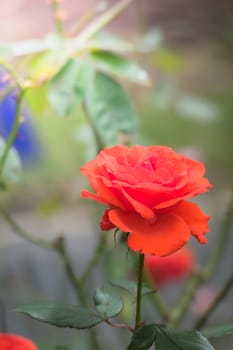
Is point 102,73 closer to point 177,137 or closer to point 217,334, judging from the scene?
point 217,334

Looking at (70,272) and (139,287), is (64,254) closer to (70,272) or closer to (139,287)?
(70,272)

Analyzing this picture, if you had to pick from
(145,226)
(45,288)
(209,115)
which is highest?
(145,226)

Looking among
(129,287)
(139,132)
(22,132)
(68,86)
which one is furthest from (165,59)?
(129,287)

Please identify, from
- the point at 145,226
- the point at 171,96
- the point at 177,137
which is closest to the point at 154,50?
the point at 171,96

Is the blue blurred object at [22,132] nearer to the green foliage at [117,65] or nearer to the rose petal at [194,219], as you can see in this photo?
the green foliage at [117,65]

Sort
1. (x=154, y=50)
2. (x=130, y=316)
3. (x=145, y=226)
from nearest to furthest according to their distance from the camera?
(x=145, y=226) → (x=154, y=50) → (x=130, y=316)
